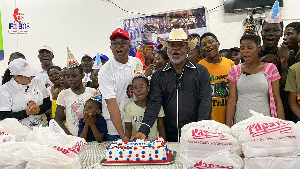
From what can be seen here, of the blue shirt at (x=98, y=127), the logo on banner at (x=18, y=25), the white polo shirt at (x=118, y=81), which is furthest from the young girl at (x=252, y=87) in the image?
the logo on banner at (x=18, y=25)

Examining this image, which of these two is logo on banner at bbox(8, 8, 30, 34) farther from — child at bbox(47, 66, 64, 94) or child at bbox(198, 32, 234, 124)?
child at bbox(198, 32, 234, 124)

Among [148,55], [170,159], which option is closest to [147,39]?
[148,55]

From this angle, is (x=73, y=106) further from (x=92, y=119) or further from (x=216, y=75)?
(x=216, y=75)

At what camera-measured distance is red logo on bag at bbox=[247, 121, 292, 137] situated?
1.32 meters

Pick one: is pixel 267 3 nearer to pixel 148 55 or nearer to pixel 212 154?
pixel 148 55

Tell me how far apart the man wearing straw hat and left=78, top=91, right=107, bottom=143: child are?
1.55ft

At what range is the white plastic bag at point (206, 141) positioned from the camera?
1363mm

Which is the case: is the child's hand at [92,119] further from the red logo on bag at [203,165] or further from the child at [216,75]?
the red logo on bag at [203,165]

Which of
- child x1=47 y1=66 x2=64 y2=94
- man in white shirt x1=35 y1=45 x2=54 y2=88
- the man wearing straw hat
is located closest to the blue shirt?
the man wearing straw hat

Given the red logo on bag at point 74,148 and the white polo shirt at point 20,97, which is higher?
the white polo shirt at point 20,97

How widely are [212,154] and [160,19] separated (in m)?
5.15

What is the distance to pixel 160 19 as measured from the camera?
20.5 feet

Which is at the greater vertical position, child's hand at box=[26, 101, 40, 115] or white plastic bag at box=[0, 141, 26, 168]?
child's hand at box=[26, 101, 40, 115]

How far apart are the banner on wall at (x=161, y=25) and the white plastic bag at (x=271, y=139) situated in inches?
187
